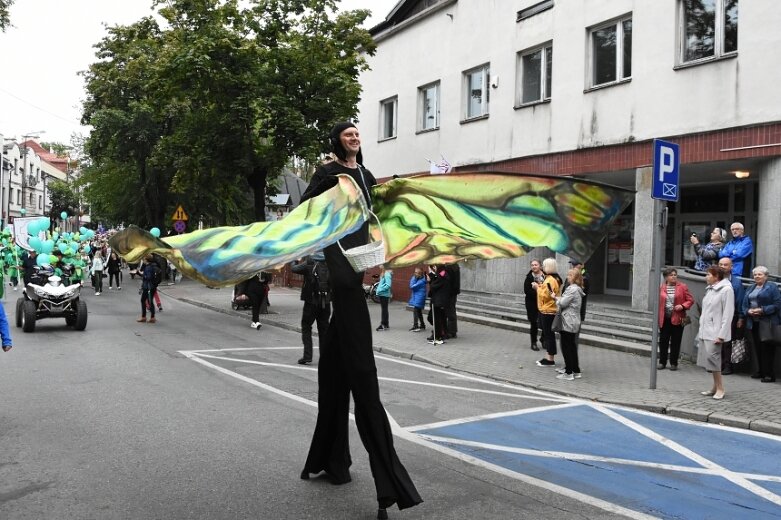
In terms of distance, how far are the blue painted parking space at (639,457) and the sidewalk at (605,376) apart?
553 mm

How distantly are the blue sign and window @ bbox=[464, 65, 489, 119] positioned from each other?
33.6 feet

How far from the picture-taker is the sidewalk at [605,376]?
8.07 m

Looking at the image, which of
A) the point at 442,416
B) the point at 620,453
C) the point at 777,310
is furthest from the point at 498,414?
the point at 777,310

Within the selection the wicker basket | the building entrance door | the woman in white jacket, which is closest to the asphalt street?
the wicker basket

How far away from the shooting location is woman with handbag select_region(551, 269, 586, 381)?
9.98 meters

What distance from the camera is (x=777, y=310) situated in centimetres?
970

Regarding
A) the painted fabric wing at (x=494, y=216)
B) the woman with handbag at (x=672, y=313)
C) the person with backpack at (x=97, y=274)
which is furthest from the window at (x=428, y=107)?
the painted fabric wing at (x=494, y=216)

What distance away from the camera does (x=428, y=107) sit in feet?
71.8

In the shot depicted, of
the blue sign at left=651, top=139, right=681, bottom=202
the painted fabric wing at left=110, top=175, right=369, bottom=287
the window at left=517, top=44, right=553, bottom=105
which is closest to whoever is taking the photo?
the painted fabric wing at left=110, top=175, right=369, bottom=287

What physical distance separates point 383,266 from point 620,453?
332 centimetres

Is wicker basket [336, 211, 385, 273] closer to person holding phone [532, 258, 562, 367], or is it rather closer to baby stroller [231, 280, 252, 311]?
person holding phone [532, 258, 562, 367]

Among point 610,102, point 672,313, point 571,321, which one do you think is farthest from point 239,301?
point 672,313

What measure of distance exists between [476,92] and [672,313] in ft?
35.9

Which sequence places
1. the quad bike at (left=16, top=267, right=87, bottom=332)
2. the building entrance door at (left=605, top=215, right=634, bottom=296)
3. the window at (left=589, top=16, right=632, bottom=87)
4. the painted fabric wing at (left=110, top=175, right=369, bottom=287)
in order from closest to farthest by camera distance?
the painted fabric wing at (left=110, top=175, right=369, bottom=287)
the quad bike at (left=16, top=267, right=87, bottom=332)
the window at (left=589, top=16, right=632, bottom=87)
the building entrance door at (left=605, top=215, right=634, bottom=296)
